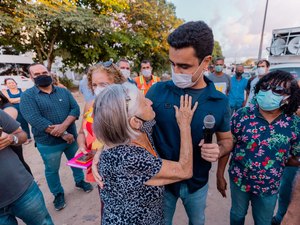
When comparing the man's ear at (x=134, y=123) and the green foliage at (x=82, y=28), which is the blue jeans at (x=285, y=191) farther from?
the green foliage at (x=82, y=28)

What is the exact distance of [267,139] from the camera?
153cm

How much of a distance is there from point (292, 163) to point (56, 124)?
108 inches

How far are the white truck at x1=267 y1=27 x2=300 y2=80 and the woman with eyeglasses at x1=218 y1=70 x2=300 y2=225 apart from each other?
15.9 feet

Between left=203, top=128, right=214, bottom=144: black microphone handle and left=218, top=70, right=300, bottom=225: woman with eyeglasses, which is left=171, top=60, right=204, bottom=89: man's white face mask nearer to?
left=203, top=128, right=214, bottom=144: black microphone handle

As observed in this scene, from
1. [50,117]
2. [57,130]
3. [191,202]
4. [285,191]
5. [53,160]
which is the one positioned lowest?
[285,191]

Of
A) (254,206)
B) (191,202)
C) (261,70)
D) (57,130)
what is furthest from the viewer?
→ (261,70)

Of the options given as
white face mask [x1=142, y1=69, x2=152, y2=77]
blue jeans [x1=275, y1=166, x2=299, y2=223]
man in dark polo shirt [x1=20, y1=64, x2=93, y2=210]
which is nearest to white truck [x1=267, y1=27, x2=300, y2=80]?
white face mask [x1=142, y1=69, x2=152, y2=77]

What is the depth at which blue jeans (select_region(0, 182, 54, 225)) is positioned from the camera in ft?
5.16

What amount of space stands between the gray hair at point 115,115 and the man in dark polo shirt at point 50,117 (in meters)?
1.73

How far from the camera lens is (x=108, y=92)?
3.54ft

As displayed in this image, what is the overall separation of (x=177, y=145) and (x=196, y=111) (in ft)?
1.01

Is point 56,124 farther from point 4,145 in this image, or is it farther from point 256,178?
point 256,178

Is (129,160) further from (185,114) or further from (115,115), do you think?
(185,114)

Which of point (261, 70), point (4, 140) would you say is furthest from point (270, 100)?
point (261, 70)
